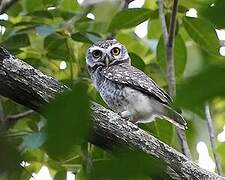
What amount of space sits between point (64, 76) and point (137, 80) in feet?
1.55

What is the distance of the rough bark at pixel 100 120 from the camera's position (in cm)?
156

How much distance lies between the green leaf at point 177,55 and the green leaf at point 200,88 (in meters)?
2.31

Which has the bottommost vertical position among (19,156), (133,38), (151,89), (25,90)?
(19,156)

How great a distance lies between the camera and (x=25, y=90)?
1.58 m

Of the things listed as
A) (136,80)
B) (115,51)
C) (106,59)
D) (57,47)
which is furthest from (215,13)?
(106,59)

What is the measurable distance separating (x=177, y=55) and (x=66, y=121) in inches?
95.4

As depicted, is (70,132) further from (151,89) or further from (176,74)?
(151,89)

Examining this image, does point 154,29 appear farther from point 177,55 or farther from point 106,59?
point 106,59

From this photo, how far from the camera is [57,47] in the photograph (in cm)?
286

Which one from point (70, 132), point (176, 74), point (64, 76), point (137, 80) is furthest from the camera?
point (137, 80)

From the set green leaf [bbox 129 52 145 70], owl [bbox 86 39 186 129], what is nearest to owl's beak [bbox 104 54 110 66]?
owl [bbox 86 39 186 129]

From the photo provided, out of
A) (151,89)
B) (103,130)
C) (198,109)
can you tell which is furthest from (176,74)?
(198,109)

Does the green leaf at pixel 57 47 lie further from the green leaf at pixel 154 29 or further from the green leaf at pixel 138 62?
the green leaf at pixel 154 29

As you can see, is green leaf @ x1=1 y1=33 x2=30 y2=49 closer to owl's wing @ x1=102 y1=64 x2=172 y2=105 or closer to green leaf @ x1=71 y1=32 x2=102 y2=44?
green leaf @ x1=71 y1=32 x2=102 y2=44
